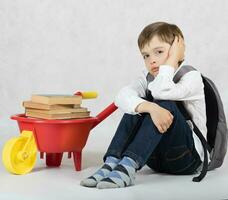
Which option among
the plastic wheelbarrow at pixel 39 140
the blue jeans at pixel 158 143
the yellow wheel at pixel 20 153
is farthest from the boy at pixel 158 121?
the yellow wheel at pixel 20 153

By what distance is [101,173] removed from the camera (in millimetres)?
2287

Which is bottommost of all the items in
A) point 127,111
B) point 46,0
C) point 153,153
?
point 153,153

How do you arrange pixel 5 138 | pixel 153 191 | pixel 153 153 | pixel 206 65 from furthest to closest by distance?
pixel 206 65
pixel 5 138
pixel 153 153
pixel 153 191

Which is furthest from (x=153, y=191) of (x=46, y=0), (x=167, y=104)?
(x=46, y=0)

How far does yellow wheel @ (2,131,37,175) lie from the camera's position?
246cm

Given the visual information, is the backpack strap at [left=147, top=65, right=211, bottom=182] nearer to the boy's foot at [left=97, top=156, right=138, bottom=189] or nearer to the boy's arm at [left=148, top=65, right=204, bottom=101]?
the boy's arm at [left=148, top=65, right=204, bottom=101]

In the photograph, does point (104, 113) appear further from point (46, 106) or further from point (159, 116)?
point (159, 116)

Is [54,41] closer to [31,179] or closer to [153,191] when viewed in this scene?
[31,179]

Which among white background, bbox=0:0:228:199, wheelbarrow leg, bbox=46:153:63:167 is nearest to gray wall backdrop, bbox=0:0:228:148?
white background, bbox=0:0:228:199

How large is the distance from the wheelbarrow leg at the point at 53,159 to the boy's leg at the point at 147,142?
525 mm

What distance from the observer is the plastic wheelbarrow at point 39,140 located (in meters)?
2.47

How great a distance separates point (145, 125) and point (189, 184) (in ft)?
0.92

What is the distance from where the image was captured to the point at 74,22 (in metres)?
4.19

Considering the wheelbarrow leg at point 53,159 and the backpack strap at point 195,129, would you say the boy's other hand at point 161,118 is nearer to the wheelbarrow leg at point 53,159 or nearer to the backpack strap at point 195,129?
the backpack strap at point 195,129
